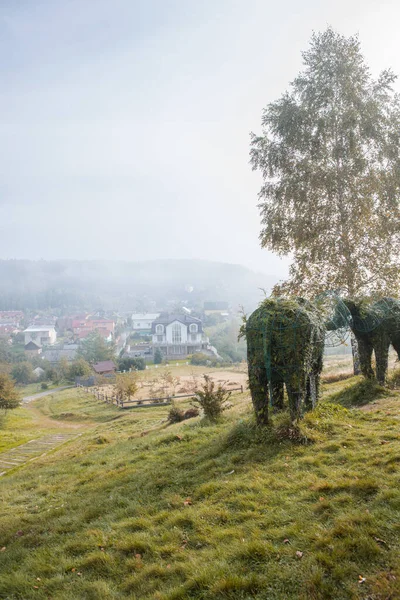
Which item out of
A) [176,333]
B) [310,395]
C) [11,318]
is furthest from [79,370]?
[11,318]

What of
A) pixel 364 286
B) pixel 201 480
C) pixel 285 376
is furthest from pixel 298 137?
pixel 201 480

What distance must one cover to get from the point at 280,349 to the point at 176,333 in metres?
84.5

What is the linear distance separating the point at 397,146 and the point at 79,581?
1836cm

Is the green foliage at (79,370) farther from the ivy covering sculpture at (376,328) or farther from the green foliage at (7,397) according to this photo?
the ivy covering sculpture at (376,328)

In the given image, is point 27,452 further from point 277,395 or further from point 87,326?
point 87,326

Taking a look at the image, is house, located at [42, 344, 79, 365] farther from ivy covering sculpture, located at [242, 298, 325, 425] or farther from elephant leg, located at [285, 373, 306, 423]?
elephant leg, located at [285, 373, 306, 423]

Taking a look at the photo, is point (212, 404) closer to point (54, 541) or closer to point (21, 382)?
point (54, 541)

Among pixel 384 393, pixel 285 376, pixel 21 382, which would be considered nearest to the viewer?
pixel 285 376

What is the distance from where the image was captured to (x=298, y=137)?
17234 millimetres

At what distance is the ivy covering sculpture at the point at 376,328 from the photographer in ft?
36.5

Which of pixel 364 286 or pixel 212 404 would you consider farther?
pixel 364 286

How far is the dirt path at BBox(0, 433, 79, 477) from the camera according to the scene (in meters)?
15.3

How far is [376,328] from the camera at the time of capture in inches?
444

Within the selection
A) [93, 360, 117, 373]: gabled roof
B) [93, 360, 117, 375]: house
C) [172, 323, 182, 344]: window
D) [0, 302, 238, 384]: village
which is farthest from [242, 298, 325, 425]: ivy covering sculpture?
[172, 323, 182, 344]: window
